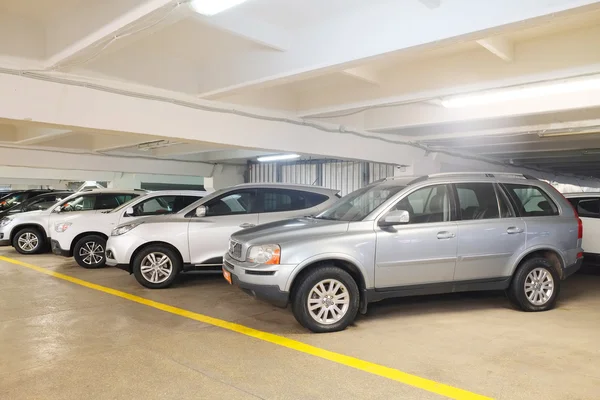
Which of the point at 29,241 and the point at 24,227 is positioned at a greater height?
the point at 24,227

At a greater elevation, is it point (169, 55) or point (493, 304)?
point (169, 55)

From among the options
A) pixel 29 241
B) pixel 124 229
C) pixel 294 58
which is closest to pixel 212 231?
pixel 124 229

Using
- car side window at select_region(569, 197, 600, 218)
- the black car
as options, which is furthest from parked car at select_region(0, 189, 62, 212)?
car side window at select_region(569, 197, 600, 218)

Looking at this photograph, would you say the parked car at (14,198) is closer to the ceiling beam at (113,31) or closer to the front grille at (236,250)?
the ceiling beam at (113,31)

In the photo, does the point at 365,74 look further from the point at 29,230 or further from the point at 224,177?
the point at 224,177

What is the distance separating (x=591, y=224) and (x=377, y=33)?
5655mm

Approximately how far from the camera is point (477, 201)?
18.1ft

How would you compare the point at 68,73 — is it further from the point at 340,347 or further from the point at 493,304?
the point at 493,304

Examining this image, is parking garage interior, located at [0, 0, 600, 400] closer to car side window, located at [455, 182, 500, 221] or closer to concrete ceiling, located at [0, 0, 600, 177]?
concrete ceiling, located at [0, 0, 600, 177]

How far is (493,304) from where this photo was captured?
6.02 meters

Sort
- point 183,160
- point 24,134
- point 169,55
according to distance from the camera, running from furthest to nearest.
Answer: point 183,160, point 24,134, point 169,55

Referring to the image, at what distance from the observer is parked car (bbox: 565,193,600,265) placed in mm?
7605

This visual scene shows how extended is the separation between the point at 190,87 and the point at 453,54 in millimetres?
3880

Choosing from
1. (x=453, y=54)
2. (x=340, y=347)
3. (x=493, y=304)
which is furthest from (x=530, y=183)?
(x=340, y=347)
